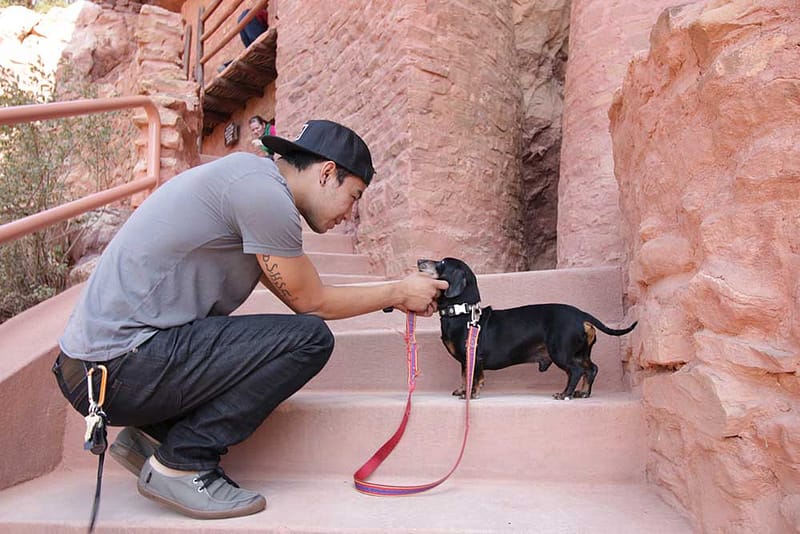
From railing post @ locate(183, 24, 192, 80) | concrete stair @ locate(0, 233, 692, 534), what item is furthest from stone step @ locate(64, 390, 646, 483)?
railing post @ locate(183, 24, 192, 80)

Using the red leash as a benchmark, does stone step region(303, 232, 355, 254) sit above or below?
above

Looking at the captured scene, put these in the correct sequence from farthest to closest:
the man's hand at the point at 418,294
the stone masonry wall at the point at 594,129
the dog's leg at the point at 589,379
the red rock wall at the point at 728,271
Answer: the stone masonry wall at the point at 594,129 → the dog's leg at the point at 589,379 → the man's hand at the point at 418,294 → the red rock wall at the point at 728,271

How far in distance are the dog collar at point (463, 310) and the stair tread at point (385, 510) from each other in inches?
23.2

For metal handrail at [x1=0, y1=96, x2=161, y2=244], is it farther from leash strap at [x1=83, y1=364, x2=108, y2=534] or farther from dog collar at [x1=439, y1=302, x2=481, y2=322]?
dog collar at [x1=439, y1=302, x2=481, y2=322]

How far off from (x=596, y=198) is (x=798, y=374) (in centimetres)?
289

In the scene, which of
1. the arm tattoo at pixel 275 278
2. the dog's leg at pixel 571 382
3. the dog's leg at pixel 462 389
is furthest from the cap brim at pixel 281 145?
the dog's leg at pixel 571 382

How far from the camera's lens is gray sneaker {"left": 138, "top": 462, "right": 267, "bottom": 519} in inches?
64.9

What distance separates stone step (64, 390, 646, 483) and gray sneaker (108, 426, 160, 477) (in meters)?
0.34

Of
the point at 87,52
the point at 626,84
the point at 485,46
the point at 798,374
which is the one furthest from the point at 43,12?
the point at 798,374

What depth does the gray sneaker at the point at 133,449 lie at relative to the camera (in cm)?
180

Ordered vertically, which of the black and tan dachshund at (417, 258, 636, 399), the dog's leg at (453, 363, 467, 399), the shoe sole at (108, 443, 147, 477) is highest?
the black and tan dachshund at (417, 258, 636, 399)

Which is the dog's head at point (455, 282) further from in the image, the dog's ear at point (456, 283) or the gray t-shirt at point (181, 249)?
the gray t-shirt at point (181, 249)

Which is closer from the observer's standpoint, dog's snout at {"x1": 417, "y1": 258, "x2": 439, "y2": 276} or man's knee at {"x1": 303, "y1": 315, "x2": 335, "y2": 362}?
man's knee at {"x1": 303, "y1": 315, "x2": 335, "y2": 362}

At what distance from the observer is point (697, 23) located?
5.10 ft
